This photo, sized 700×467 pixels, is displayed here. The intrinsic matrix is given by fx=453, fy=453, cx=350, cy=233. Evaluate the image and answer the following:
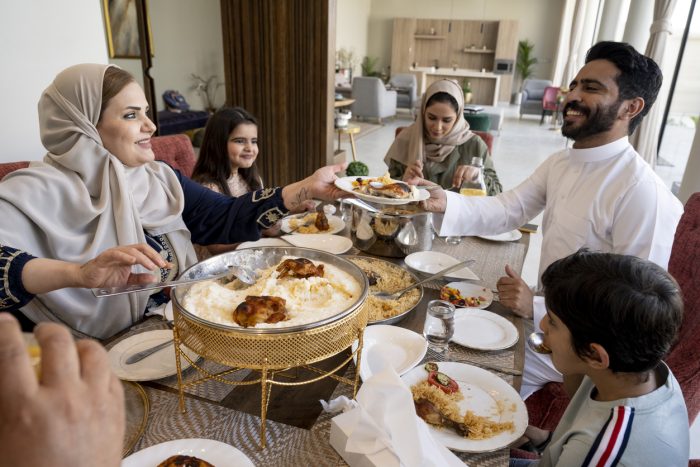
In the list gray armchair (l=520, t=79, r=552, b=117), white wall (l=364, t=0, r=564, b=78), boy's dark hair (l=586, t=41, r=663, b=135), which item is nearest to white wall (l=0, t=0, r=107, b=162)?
boy's dark hair (l=586, t=41, r=663, b=135)

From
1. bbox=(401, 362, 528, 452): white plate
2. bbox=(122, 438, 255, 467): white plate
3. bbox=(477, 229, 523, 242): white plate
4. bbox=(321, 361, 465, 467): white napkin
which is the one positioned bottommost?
bbox=(477, 229, 523, 242): white plate

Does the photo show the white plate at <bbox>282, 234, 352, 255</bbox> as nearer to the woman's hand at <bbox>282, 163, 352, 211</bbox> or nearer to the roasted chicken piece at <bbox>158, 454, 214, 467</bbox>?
the woman's hand at <bbox>282, 163, 352, 211</bbox>

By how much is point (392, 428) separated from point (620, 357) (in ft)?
1.68

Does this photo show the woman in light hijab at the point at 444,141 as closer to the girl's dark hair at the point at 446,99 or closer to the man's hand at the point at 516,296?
the girl's dark hair at the point at 446,99

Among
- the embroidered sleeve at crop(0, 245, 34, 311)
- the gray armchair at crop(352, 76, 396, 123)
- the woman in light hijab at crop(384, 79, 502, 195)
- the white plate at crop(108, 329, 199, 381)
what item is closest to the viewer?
the white plate at crop(108, 329, 199, 381)

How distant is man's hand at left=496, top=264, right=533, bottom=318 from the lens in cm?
132

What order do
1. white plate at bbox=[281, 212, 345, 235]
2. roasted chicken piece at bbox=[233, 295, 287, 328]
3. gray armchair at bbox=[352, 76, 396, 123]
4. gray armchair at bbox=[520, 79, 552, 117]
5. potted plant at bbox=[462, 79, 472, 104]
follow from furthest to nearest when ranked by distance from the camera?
gray armchair at bbox=[520, 79, 552, 117], potted plant at bbox=[462, 79, 472, 104], gray armchair at bbox=[352, 76, 396, 123], white plate at bbox=[281, 212, 345, 235], roasted chicken piece at bbox=[233, 295, 287, 328]

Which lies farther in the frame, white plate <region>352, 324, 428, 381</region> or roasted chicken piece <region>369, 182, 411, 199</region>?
roasted chicken piece <region>369, 182, 411, 199</region>

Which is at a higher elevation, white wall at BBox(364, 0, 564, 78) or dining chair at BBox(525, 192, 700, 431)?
white wall at BBox(364, 0, 564, 78)

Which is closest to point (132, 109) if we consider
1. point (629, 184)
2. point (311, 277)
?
point (311, 277)

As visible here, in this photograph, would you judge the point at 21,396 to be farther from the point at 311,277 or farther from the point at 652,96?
the point at 652,96

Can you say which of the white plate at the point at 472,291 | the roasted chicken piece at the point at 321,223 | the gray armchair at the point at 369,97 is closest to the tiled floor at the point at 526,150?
Answer: the gray armchair at the point at 369,97

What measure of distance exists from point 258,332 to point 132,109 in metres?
1.02

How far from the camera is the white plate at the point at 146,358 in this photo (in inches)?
37.8
